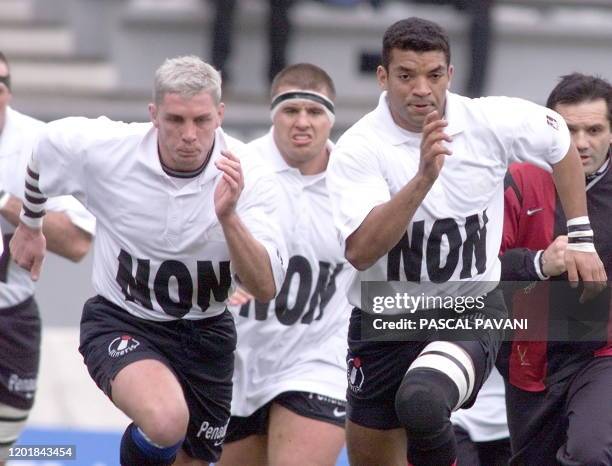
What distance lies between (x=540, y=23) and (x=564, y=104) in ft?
26.9

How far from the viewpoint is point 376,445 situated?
5.94 metres

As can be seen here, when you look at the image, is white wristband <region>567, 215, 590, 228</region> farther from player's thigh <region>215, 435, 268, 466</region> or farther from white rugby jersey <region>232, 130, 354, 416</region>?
player's thigh <region>215, 435, 268, 466</region>

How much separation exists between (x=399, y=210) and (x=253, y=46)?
27.3 feet

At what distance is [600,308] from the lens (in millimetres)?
5996

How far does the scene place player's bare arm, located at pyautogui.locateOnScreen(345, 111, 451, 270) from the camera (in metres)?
5.21

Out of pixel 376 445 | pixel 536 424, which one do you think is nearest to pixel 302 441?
pixel 376 445

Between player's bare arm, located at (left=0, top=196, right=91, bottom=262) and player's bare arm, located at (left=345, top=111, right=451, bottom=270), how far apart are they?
171 centimetres

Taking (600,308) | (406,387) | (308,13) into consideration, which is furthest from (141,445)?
(308,13)

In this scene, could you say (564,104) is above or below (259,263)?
above

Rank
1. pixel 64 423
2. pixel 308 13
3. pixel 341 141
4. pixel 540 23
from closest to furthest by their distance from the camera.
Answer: pixel 341 141
pixel 64 423
pixel 308 13
pixel 540 23

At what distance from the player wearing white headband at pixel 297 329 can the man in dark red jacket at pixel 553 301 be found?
0.92 meters

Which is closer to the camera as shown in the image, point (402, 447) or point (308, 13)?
point (402, 447)

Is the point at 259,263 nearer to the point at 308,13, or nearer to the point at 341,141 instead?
the point at 341,141

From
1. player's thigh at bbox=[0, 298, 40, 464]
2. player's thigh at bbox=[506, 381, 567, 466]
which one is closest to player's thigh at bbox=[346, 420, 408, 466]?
player's thigh at bbox=[506, 381, 567, 466]
